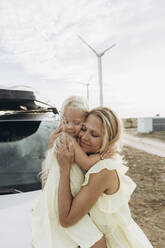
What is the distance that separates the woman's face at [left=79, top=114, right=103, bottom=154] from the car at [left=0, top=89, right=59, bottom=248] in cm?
53

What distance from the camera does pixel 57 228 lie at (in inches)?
52.2

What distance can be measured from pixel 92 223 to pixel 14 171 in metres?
0.95

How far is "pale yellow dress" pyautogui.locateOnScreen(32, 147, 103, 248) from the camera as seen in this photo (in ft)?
4.21

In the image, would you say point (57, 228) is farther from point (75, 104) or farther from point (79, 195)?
point (75, 104)

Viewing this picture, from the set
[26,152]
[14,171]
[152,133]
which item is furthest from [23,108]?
[152,133]

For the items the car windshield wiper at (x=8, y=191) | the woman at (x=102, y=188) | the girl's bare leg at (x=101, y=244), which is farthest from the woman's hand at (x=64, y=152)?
the car windshield wiper at (x=8, y=191)

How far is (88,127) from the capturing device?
54.7 inches

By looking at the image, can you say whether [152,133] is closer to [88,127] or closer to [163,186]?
[163,186]

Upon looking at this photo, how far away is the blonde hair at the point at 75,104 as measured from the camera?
1459mm

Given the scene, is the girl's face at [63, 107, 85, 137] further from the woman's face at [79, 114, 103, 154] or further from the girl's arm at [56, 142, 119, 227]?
the girl's arm at [56, 142, 119, 227]

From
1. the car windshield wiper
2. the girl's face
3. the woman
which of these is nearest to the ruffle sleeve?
the woman

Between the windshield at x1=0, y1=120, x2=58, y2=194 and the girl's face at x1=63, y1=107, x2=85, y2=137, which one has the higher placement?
the girl's face at x1=63, y1=107, x2=85, y2=137

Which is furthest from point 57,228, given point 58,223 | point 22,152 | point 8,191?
point 22,152

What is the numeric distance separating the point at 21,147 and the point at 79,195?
3.63ft
